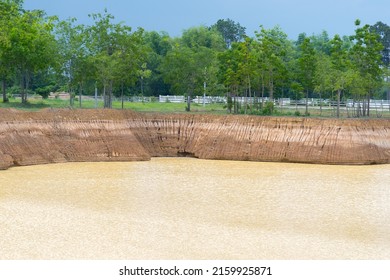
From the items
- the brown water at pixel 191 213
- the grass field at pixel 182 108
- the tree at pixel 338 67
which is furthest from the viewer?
the grass field at pixel 182 108

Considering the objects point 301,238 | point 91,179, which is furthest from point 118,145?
point 301,238

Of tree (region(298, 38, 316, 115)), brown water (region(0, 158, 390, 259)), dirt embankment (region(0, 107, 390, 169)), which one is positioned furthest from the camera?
tree (region(298, 38, 316, 115))

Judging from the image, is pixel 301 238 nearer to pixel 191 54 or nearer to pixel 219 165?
pixel 219 165

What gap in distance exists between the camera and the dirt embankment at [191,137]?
41938 millimetres

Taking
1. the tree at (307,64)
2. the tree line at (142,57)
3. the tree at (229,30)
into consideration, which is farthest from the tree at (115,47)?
the tree at (229,30)

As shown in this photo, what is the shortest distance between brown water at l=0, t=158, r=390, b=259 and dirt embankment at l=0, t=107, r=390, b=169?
10.6ft

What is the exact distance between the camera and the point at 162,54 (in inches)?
3853

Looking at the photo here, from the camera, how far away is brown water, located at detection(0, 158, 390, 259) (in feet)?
68.3

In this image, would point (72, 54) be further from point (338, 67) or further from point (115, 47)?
point (338, 67)

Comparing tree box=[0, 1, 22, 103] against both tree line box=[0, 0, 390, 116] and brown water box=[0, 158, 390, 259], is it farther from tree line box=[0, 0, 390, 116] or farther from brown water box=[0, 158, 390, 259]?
brown water box=[0, 158, 390, 259]

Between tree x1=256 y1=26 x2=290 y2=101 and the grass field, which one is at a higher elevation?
tree x1=256 y1=26 x2=290 y2=101

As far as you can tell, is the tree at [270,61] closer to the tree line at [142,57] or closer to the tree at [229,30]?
the tree line at [142,57]

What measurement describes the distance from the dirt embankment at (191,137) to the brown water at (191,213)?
10.6ft

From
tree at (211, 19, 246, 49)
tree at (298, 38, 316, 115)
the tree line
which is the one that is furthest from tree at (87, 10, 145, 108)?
tree at (211, 19, 246, 49)
